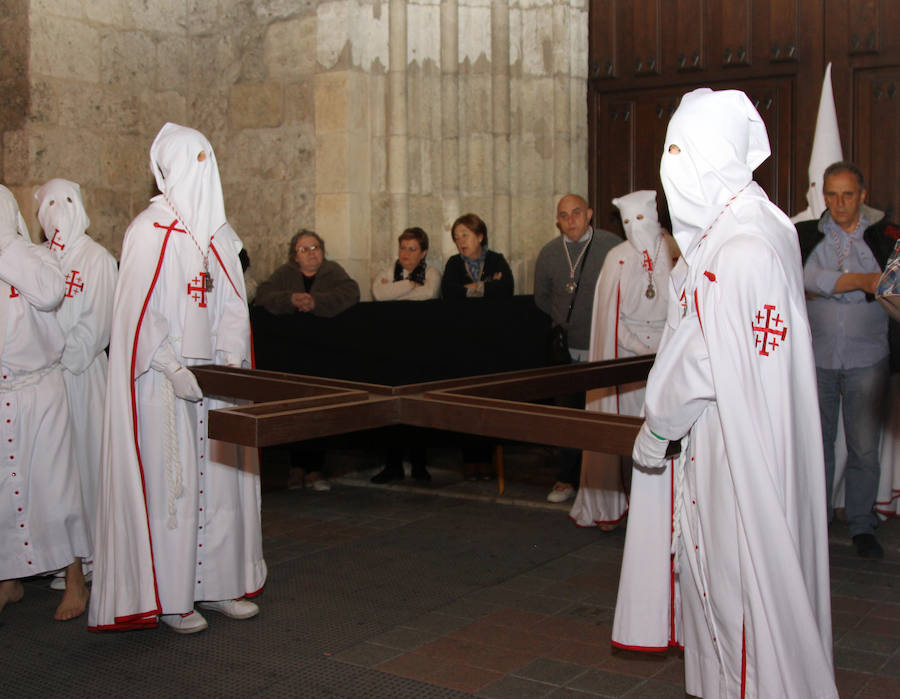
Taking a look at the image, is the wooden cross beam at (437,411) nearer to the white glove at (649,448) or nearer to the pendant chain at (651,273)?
the white glove at (649,448)

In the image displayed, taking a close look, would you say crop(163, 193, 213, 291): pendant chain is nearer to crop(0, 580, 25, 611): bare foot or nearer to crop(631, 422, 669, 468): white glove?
crop(0, 580, 25, 611): bare foot

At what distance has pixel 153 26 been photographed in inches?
311

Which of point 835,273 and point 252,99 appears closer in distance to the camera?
point 835,273

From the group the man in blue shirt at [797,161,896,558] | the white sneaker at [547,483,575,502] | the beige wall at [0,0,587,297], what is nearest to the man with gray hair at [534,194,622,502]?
the white sneaker at [547,483,575,502]

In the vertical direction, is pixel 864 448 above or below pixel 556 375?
below

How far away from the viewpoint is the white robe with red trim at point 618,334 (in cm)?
562

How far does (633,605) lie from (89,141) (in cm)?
594

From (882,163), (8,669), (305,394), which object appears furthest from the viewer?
(882,163)

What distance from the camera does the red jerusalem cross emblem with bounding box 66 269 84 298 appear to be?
4.66 m

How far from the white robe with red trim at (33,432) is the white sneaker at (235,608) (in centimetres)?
63

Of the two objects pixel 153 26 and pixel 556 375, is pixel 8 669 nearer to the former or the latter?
pixel 556 375

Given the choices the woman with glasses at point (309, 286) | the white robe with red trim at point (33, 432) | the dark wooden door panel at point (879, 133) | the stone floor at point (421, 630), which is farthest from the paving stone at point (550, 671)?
the dark wooden door panel at point (879, 133)

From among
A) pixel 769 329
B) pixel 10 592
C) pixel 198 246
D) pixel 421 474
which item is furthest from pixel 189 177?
pixel 421 474

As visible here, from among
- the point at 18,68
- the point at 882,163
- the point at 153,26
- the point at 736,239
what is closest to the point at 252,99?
the point at 153,26
